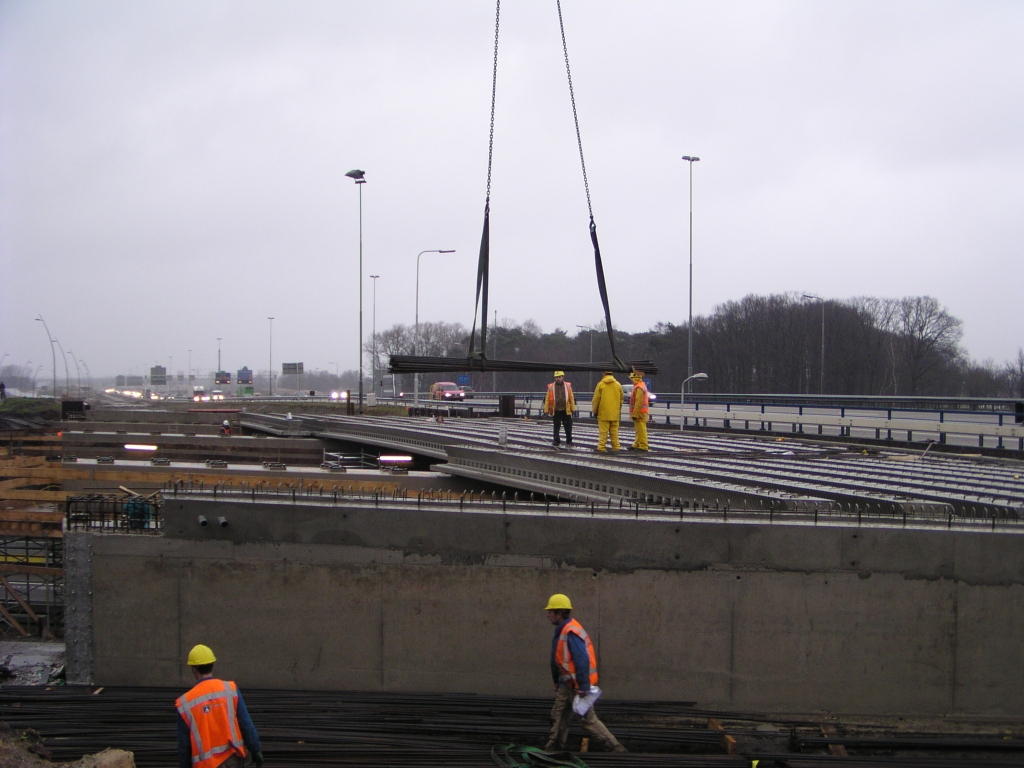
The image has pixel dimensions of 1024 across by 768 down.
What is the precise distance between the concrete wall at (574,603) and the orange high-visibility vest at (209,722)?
4694mm

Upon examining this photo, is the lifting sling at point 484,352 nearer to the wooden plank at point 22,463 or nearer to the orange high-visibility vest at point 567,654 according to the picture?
the orange high-visibility vest at point 567,654

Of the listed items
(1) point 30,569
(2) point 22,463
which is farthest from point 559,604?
(2) point 22,463

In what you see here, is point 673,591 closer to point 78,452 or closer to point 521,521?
point 521,521

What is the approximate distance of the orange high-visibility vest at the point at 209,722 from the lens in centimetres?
471

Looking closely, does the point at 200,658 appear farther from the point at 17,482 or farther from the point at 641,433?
the point at 17,482

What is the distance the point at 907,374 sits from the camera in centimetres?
4666

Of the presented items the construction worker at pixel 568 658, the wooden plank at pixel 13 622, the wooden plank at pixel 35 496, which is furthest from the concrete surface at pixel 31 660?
the construction worker at pixel 568 658

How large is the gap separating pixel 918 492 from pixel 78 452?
25914 mm

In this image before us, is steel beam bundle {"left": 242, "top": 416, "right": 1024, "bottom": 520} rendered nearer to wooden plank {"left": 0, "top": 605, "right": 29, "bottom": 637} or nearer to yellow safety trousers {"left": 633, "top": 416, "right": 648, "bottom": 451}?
yellow safety trousers {"left": 633, "top": 416, "right": 648, "bottom": 451}

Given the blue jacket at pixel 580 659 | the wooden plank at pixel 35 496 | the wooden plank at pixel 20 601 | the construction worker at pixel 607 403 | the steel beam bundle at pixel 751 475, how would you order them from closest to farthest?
the blue jacket at pixel 580 659, the steel beam bundle at pixel 751 475, the wooden plank at pixel 20 601, the construction worker at pixel 607 403, the wooden plank at pixel 35 496

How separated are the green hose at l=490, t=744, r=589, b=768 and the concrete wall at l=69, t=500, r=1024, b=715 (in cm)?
196

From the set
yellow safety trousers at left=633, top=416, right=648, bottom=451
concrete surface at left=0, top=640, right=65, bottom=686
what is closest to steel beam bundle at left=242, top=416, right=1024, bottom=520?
yellow safety trousers at left=633, top=416, right=648, bottom=451

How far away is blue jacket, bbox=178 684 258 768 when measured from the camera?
4711mm

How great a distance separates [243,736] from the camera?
4.91 m
